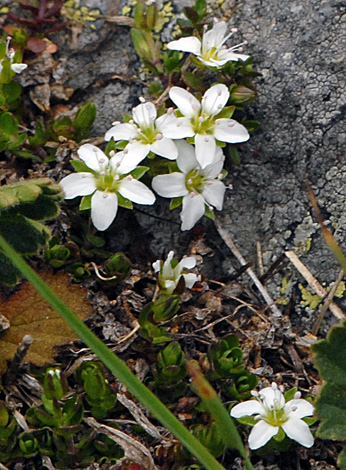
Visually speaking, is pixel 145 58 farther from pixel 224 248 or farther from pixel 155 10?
pixel 224 248

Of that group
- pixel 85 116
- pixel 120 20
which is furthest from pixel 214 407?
pixel 120 20

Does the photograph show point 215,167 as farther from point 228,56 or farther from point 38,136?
point 38,136

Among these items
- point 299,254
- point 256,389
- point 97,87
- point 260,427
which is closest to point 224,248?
point 299,254

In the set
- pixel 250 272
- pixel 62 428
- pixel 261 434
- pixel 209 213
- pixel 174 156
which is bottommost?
pixel 62 428

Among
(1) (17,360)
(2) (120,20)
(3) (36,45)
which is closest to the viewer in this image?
(1) (17,360)

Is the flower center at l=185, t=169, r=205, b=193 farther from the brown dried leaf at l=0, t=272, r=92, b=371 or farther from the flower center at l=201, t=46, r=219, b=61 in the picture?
the brown dried leaf at l=0, t=272, r=92, b=371

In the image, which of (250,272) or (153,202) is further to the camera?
(250,272)

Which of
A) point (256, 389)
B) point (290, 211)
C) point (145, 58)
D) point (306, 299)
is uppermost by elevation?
point (145, 58)
